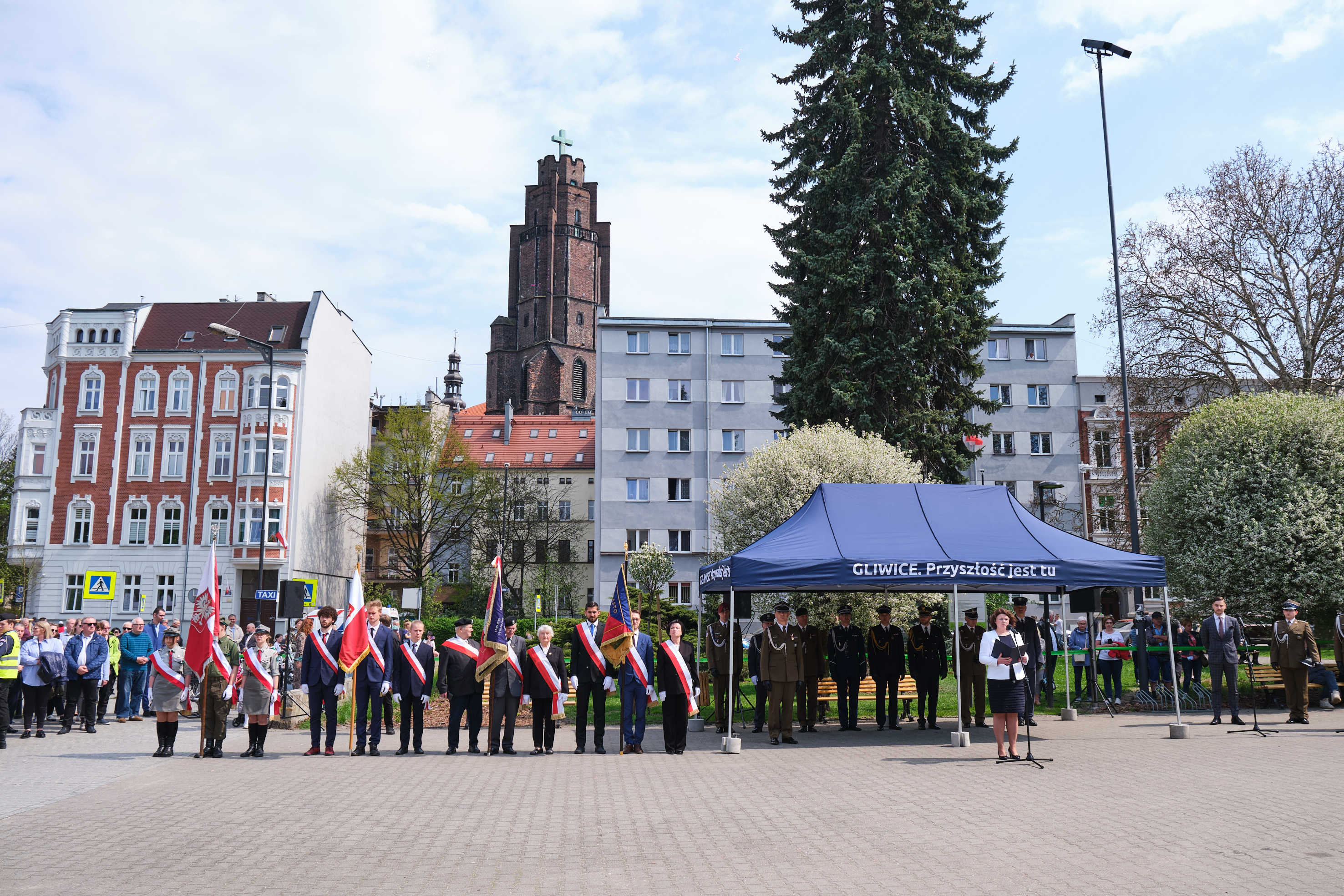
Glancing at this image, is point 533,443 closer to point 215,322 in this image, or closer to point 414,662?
point 215,322

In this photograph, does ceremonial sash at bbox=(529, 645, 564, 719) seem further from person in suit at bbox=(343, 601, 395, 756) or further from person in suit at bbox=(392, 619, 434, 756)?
person in suit at bbox=(343, 601, 395, 756)

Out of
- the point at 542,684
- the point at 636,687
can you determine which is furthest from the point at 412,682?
the point at 636,687

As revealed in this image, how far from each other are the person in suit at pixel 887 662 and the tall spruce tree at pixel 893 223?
32.4 ft

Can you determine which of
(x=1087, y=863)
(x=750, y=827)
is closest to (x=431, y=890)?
(x=750, y=827)

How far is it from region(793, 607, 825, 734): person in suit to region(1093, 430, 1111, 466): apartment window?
Result: 124ft

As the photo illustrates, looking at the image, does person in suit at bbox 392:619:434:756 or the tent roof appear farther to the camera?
person in suit at bbox 392:619:434:756

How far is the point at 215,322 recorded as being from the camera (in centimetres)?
5425

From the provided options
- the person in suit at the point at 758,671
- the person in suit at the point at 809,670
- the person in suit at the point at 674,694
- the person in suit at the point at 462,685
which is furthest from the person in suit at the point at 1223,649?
the person in suit at the point at 462,685

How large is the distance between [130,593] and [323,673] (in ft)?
140

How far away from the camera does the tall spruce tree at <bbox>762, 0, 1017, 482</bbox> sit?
1036 inches

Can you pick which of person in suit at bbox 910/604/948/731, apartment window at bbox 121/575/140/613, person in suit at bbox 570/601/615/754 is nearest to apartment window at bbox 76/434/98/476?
apartment window at bbox 121/575/140/613

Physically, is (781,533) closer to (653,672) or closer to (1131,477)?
(653,672)

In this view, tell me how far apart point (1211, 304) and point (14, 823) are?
31.0 m

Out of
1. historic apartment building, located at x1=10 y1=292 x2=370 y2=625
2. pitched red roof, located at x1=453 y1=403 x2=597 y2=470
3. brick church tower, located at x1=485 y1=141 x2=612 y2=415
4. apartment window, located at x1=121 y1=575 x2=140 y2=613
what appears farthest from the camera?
brick church tower, located at x1=485 y1=141 x2=612 y2=415
